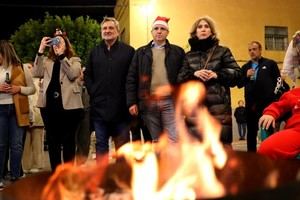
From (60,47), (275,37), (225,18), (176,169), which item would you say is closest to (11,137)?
(60,47)

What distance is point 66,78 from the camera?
6.38 meters

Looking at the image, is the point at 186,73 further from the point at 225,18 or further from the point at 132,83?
the point at 225,18

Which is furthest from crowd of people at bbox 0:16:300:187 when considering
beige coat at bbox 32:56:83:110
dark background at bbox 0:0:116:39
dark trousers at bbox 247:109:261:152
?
dark background at bbox 0:0:116:39

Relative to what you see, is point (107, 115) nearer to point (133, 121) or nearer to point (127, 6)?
point (133, 121)

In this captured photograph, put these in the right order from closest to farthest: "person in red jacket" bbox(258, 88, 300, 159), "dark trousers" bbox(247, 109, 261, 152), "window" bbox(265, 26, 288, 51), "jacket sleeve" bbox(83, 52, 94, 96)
A: "person in red jacket" bbox(258, 88, 300, 159) → "jacket sleeve" bbox(83, 52, 94, 96) → "dark trousers" bbox(247, 109, 261, 152) → "window" bbox(265, 26, 288, 51)

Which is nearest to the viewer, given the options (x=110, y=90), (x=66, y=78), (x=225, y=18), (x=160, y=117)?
(x=160, y=117)

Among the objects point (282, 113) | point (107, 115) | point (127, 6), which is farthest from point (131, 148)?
point (127, 6)

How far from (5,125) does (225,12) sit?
43.5 feet

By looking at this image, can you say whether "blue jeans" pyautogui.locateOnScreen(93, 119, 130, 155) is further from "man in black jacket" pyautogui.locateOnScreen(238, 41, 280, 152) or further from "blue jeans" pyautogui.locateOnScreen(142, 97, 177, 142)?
"man in black jacket" pyautogui.locateOnScreen(238, 41, 280, 152)

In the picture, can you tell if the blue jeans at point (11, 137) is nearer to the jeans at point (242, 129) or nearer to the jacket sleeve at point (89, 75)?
the jacket sleeve at point (89, 75)

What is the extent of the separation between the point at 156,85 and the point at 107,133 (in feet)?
2.75

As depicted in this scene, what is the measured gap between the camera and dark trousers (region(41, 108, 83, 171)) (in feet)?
20.6

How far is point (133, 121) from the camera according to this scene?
20.0 feet

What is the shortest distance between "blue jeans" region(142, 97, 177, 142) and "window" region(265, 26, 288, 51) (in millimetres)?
14187
